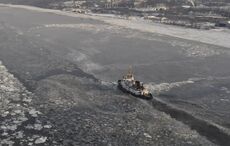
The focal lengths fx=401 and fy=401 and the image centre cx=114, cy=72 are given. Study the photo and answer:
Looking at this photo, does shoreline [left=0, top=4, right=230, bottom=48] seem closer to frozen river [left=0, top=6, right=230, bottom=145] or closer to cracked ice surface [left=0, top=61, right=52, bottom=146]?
frozen river [left=0, top=6, right=230, bottom=145]

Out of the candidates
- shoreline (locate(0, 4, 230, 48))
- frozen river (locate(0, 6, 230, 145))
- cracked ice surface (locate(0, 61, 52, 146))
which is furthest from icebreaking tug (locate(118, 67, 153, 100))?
shoreline (locate(0, 4, 230, 48))

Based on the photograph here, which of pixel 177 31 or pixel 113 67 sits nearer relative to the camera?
pixel 113 67

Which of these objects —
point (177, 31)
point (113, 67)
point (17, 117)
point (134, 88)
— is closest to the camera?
point (17, 117)

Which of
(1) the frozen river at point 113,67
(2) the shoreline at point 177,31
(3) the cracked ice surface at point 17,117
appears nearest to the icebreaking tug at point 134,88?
(1) the frozen river at point 113,67

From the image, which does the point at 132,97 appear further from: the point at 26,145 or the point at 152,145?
the point at 26,145

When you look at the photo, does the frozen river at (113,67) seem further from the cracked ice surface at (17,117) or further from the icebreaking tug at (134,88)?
the cracked ice surface at (17,117)

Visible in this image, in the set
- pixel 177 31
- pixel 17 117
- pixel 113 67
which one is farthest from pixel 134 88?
pixel 177 31

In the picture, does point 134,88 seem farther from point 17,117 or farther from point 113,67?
point 17,117

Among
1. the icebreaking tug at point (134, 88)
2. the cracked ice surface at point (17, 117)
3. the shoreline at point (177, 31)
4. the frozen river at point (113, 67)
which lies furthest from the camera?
the shoreline at point (177, 31)

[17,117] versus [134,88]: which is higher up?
[134,88]

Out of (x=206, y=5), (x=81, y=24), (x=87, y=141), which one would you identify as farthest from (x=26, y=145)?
(x=206, y=5)

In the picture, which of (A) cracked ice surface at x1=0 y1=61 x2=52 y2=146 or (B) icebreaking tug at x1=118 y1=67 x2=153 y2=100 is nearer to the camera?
(A) cracked ice surface at x1=0 y1=61 x2=52 y2=146
